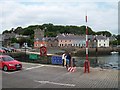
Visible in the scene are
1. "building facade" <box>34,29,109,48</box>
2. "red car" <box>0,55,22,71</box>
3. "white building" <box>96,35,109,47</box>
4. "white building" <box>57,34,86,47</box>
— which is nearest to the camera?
"red car" <box>0,55,22,71</box>

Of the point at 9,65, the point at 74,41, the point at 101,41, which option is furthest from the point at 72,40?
the point at 9,65

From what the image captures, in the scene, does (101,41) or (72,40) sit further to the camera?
(101,41)

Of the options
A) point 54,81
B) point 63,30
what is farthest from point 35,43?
point 54,81

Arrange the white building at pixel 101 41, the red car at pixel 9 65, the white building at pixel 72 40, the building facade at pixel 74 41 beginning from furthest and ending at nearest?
the white building at pixel 101 41 → the white building at pixel 72 40 → the building facade at pixel 74 41 → the red car at pixel 9 65

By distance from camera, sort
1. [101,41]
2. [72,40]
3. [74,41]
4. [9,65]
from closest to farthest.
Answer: [9,65], [72,40], [74,41], [101,41]

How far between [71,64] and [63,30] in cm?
14266

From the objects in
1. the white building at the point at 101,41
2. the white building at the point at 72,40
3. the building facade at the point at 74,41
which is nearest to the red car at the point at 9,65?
the building facade at the point at 74,41

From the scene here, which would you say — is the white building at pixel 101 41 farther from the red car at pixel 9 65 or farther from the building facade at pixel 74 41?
the red car at pixel 9 65

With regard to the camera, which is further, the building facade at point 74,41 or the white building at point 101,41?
the white building at point 101,41

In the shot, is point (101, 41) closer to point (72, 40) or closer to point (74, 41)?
point (74, 41)

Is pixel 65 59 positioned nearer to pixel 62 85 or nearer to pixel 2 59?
pixel 2 59

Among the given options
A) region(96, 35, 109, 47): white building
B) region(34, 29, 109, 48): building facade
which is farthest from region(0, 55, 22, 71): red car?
region(96, 35, 109, 47): white building

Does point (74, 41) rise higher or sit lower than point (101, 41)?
higher

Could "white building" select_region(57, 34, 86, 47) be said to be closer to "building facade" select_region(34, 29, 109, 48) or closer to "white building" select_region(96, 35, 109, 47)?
"building facade" select_region(34, 29, 109, 48)
